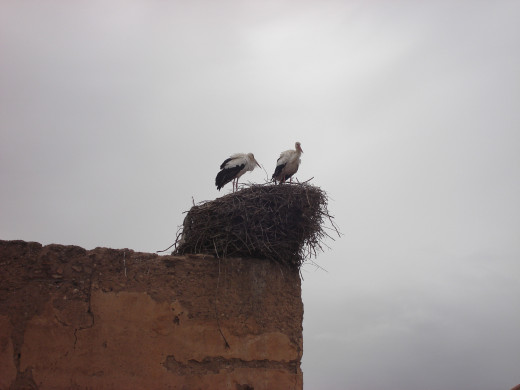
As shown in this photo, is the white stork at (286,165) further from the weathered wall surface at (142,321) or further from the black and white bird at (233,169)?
the weathered wall surface at (142,321)

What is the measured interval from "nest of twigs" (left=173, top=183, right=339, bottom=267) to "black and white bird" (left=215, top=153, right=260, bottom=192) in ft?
11.9

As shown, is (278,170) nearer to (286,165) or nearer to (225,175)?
(286,165)

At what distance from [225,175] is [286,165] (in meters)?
1.12

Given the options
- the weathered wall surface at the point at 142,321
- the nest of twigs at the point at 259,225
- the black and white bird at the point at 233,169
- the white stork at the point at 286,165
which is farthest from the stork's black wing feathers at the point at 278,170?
the weathered wall surface at the point at 142,321

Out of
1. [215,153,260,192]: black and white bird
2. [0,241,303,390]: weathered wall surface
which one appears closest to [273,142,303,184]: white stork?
[215,153,260,192]: black and white bird

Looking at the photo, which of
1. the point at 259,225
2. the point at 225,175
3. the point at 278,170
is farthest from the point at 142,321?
the point at 278,170

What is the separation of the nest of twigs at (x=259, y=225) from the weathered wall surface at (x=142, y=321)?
6.7 inches

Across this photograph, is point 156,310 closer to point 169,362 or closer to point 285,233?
point 169,362

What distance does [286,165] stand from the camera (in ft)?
30.2

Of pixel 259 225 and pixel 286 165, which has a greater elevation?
pixel 286 165

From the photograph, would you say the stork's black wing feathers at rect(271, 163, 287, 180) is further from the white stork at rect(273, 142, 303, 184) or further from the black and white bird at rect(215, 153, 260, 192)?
the black and white bird at rect(215, 153, 260, 192)

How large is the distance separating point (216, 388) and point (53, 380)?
3.99 feet

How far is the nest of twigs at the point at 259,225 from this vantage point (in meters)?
4.62

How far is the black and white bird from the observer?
892cm
